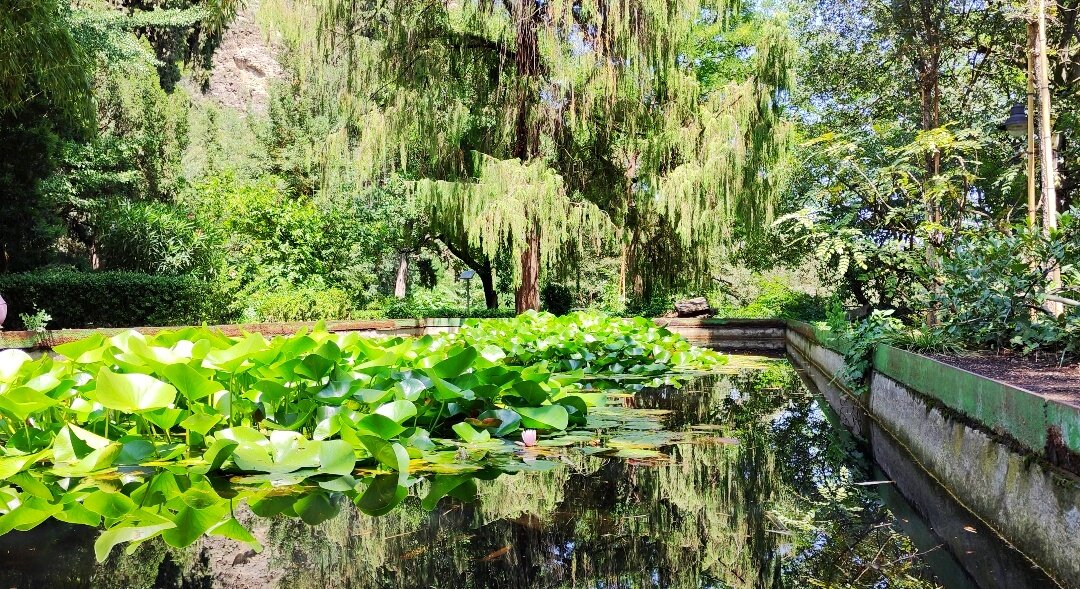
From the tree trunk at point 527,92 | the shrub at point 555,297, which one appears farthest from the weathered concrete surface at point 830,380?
the shrub at point 555,297

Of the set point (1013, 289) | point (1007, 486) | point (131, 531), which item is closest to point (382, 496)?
point (131, 531)

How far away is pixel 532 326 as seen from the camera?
29.7 feet

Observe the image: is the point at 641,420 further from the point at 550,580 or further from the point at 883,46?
the point at 883,46

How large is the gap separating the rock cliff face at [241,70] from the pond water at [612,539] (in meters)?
52.0

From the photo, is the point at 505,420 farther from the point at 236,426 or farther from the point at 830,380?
the point at 830,380

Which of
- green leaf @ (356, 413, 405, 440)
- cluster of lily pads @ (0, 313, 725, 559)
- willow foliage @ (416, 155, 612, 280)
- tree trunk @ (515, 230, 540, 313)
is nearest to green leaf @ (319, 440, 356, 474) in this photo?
cluster of lily pads @ (0, 313, 725, 559)

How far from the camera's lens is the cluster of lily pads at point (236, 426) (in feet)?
7.83

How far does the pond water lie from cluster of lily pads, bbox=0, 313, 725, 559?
101 millimetres

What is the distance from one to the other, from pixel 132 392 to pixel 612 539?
161 cm

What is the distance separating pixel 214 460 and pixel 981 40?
16.3 meters

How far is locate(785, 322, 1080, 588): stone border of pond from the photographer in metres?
1.91

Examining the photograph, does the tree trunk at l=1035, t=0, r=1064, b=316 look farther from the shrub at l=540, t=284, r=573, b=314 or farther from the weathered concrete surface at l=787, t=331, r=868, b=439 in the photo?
the shrub at l=540, t=284, r=573, b=314

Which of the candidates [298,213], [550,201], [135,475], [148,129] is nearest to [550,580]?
[135,475]

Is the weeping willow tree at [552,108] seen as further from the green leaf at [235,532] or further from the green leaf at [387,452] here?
the green leaf at [235,532]
